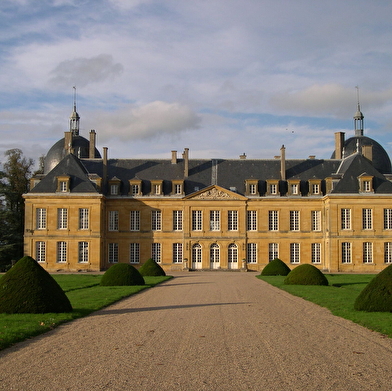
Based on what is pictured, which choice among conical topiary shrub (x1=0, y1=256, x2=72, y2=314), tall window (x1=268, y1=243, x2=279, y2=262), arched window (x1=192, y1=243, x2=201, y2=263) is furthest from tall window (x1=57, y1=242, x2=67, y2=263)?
conical topiary shrub (x1=0, y1=256, x2=72, y2=314)

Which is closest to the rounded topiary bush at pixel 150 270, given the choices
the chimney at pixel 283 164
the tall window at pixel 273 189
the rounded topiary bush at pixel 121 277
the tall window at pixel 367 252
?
the rounded topiary bush at pixel 121 277

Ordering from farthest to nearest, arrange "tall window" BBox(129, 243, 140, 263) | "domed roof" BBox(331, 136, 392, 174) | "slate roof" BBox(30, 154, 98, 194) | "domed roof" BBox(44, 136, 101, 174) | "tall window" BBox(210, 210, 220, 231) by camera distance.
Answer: "domed roof" BBox(44, 136, 101, 174), "domed roof" BBox(331, 136, 392, 174), "tall window" BBox(129, 243, 140, 263), "tall window" BBox(210, 210, 220, 231), "slate roof" BBox(30, 154, 98, 194)

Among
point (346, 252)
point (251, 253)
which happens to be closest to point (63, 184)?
point (251, 253)

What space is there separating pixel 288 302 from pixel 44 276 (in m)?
7.34

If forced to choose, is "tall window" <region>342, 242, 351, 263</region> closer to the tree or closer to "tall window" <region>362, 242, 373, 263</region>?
"tall window" <region>362, 242, 373, 263</region>

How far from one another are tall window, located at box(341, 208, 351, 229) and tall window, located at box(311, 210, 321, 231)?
230cm

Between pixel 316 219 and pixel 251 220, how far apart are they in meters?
5.17

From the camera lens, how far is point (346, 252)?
41594 mm

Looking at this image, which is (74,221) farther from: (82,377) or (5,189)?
(82,377)

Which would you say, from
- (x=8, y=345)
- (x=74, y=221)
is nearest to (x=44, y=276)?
(x=8, y=345)

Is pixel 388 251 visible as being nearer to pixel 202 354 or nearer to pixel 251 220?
pixel 251 220

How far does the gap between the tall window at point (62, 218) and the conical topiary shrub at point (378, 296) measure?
31.6 metres

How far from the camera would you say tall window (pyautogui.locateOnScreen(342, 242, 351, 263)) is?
4150 cm

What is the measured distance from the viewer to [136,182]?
4412 centimetres
